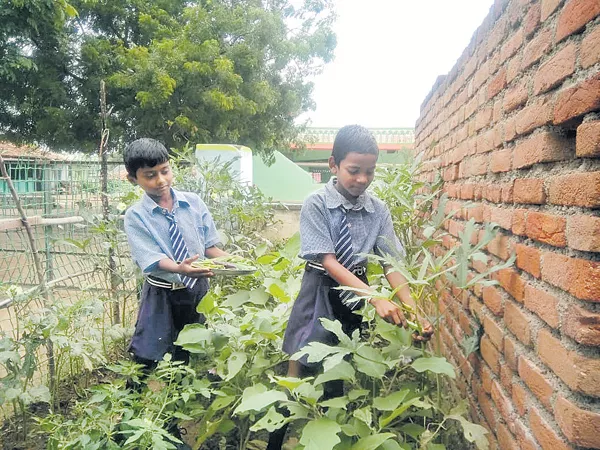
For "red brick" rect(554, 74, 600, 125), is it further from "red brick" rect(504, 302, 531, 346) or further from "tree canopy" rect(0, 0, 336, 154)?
"tree canopy" rect(0, 0, 336, 154)

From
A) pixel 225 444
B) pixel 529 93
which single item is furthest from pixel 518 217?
pixel 225 444

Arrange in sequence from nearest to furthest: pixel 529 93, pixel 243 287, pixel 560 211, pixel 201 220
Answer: pixel 560 211
pixel 529 93
pixel 201 220
pixel 243 287

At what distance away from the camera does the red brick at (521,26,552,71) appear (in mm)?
1233

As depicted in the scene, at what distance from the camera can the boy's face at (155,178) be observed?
2174 mm

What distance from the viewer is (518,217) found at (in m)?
1.38

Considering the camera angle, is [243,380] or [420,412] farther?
[243,380]

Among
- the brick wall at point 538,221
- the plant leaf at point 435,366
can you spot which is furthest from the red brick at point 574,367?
the plant leaf at point 435,366

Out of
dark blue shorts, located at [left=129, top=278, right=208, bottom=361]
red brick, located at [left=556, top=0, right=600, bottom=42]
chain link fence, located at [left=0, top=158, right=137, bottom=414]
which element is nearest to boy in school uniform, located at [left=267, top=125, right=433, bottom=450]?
dark blue shorts, located at [left=129, top=278, right=208, bottom=361]

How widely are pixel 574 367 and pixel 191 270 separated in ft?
4.79

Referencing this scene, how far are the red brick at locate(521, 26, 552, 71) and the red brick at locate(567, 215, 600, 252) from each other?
48 cm

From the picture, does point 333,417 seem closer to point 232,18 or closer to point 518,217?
point 518,217

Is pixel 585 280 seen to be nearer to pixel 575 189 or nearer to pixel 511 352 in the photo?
pixel 575 189

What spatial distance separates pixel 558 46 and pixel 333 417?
1.27 metres

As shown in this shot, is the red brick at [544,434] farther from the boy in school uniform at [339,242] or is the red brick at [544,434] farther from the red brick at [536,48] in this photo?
the red brick at [536,48]
